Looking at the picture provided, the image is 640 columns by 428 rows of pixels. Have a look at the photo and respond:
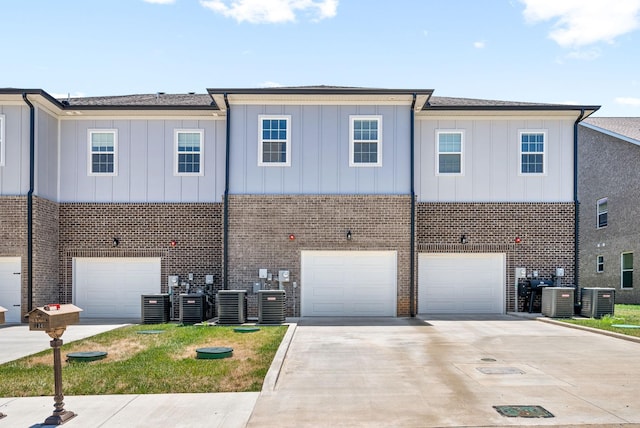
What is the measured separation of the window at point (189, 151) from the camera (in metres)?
18.5

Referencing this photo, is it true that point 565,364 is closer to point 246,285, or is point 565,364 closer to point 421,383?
point 421,383

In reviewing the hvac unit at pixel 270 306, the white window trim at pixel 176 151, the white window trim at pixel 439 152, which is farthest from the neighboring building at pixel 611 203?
the white window trim at pixel 176 151

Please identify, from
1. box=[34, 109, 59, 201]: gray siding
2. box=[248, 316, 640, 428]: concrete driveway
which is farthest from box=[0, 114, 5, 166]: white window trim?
box=[248, 316, 640, 428]: concrete driveway

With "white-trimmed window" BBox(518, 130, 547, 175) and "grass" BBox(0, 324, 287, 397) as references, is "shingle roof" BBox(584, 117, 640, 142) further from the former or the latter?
"grass" BBox(0, 324, 287, 397)

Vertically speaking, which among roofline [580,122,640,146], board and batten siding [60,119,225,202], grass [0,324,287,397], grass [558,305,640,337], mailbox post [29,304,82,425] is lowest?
grass [558,305,640,337]

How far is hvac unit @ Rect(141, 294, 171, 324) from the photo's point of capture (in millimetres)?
A: 16578

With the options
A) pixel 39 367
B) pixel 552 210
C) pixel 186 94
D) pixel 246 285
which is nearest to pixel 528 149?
pixel 552 210

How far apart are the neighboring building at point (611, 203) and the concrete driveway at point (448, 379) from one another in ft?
51.8

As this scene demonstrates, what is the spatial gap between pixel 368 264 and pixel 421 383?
9540 millimetres

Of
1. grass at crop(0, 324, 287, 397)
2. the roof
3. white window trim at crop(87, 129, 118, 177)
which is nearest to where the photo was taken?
grass at crop(0, 324, 287, 397)

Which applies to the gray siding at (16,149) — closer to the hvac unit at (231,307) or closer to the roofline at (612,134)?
the hvac unit at (231,307)

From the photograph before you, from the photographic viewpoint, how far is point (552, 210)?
1867 centimetres

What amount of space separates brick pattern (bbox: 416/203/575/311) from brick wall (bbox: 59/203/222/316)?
661 cm

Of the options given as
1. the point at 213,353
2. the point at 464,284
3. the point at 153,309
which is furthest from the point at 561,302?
the point at 153,309
